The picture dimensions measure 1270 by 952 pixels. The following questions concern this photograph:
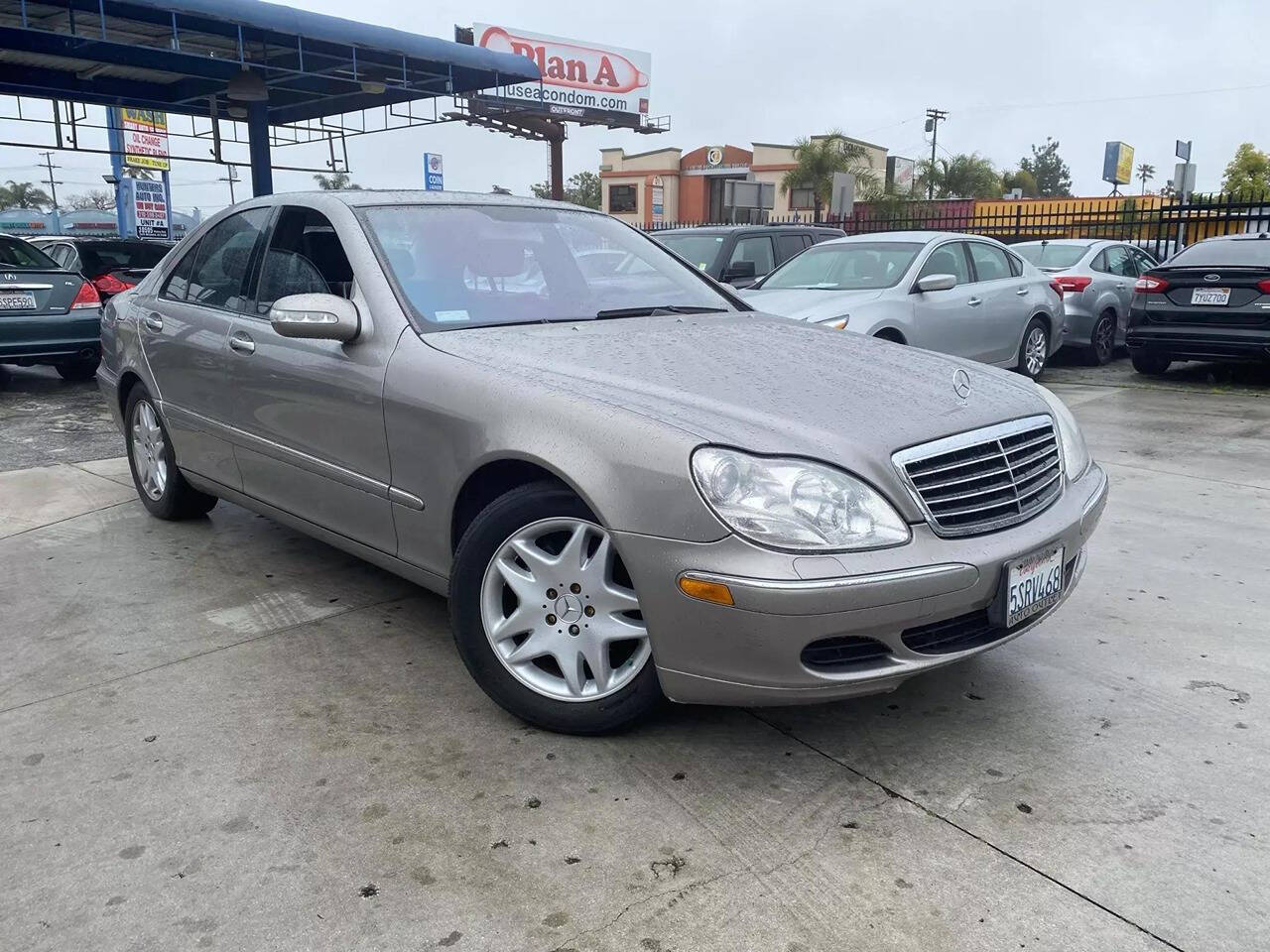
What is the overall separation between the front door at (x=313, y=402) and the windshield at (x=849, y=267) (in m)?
5.26

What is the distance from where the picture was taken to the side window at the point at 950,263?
8586mm

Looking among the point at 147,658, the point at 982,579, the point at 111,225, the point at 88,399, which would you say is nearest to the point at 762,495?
the point at 982,579

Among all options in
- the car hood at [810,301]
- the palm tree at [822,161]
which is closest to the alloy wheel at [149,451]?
the car hood at [810,301]

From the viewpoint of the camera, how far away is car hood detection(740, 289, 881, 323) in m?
7.71

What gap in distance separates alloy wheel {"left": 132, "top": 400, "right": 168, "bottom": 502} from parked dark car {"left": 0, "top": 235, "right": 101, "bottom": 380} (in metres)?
4.31

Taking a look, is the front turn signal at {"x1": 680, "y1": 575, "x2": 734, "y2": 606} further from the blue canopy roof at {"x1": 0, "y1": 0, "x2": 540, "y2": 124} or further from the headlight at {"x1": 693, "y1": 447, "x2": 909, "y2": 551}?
the blue canopy roof at {"x1": 0, "y1": 0, "x2": 540, "y2": 124}

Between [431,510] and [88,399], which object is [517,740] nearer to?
[431,510]

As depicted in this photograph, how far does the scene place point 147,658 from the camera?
353 centimetres

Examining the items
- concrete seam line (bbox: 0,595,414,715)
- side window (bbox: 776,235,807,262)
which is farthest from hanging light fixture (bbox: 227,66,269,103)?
concrete seam line (bbox: 0,595,414,715)

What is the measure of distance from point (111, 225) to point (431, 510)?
184ft

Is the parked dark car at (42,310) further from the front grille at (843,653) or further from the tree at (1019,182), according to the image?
the tree at (1019,182)

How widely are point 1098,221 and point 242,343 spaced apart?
15669 millimetres

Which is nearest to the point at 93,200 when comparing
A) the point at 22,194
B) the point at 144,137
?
the point at 22,194

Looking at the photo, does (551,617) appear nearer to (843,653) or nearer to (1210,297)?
(843,653)
